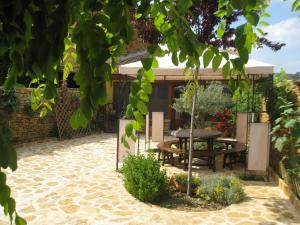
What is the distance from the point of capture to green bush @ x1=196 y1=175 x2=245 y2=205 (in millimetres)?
5402

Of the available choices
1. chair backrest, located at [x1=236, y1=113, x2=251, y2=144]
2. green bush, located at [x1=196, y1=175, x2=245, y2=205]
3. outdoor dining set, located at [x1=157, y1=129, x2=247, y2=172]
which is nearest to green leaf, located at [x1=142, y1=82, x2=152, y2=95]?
green bush, located at [x1=196, y1=175, x2=245, y2=205]

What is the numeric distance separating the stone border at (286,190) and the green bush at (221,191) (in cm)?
79

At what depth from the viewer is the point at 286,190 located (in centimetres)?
585

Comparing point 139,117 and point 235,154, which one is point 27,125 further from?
point 139,117

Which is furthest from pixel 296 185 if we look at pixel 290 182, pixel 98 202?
pixel 98 202

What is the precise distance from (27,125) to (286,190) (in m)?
8.45

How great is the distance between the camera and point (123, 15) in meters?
0.75

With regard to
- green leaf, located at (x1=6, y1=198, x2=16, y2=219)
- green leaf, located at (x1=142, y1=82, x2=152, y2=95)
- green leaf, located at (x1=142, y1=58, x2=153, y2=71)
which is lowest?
green leaf, located at (x1=6, y1=198, x2=16, y2=219)

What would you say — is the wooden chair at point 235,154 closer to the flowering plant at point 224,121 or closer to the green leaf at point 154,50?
the flowering plant at point 224,121

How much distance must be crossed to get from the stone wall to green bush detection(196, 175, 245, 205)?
6.82 meters

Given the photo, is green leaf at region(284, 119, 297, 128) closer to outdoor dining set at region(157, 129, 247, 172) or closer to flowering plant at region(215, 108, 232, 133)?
outdoor dining set at region(157, 129, 247, 172)

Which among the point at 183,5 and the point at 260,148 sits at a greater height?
the point at 183,5

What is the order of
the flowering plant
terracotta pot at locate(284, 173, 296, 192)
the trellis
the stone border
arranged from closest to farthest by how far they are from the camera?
the stone border < terracotta pot at locate(284, 173, 296, 192) < the trellis < the flowering plant

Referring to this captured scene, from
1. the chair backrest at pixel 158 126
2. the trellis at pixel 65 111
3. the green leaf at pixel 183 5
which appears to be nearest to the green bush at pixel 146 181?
Answer: the chair backrest at pixel 158 126
